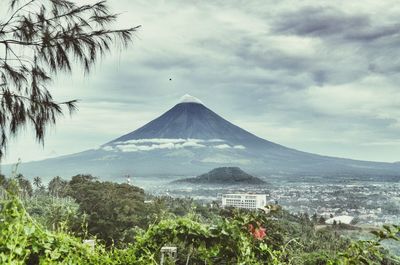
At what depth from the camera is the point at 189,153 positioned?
74.9 metres

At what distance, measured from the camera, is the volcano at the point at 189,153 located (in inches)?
2746

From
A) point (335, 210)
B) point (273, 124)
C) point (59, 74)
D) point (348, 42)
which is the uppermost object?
point (348, 42)

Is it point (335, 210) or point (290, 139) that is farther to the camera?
point (290, 139)

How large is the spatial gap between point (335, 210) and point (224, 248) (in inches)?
1301

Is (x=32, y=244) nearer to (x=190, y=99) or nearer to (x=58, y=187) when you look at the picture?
(x=58, y=187)

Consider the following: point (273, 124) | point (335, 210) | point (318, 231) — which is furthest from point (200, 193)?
point (273, 124)

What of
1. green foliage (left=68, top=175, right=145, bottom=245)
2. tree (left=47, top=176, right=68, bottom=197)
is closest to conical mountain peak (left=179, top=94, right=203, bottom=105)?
tree (left=47, top=176, right=68, bottom=197)

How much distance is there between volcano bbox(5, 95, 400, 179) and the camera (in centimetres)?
6975

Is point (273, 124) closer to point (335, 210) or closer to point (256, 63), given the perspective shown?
point (256, 63)

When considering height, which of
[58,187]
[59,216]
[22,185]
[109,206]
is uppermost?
[59,216]

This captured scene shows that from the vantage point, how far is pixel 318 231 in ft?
63.4

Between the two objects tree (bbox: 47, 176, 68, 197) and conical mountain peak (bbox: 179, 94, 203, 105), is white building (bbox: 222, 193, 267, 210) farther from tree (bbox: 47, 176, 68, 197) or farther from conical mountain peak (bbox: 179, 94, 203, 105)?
conical mountain peak (bbox: 179, 94, 203, 105)

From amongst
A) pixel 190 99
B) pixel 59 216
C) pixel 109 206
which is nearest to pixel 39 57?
pixel 59 216

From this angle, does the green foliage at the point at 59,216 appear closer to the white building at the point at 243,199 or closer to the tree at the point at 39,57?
the tree at the point at 39,57
